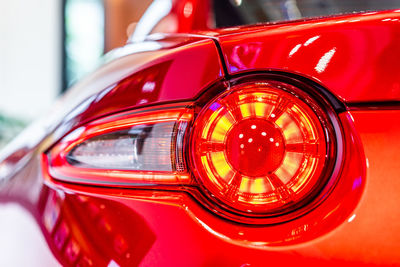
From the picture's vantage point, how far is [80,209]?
73cm

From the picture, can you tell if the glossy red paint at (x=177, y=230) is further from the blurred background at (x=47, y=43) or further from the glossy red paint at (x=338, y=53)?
the blurred background at (x=47, y=43)

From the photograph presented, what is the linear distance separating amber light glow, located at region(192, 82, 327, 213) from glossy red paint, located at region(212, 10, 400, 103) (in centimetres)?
4

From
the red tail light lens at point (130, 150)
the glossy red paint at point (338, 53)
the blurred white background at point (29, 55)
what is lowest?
the blurred white background at point (29, 55)

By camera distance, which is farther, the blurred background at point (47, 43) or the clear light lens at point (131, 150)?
the blurred background at point (47, 43)

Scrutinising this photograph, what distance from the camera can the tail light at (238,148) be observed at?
0.67 m

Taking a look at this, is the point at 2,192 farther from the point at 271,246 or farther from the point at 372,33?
the point at 372,33

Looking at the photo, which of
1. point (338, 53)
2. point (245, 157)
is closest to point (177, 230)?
point (245, 157)

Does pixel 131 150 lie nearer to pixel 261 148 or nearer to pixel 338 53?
pixel 261 148

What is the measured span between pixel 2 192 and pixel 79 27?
288 inches

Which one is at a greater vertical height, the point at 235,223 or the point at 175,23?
the point at 175,23

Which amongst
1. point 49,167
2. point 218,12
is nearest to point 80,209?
point 49,167

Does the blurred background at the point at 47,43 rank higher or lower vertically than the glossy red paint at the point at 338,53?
lower

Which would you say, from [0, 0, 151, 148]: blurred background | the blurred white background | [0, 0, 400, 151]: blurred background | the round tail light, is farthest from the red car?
the blurred white background

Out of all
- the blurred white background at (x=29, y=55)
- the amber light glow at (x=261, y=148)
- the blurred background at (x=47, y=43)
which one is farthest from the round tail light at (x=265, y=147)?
the blurred white background at (x=29, y=55)
